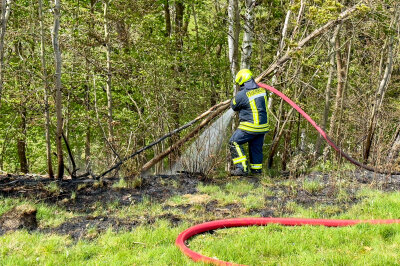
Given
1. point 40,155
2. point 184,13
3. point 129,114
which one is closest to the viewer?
point 129,114

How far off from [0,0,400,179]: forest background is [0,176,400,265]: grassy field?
1.08 metres

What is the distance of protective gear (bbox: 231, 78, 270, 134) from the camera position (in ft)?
22.9

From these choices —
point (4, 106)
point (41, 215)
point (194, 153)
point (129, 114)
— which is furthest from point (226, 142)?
point (4, 106)

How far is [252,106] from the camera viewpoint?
7.02 meters

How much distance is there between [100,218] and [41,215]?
70 centimetres

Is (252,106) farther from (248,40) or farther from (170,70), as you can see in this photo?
(170,70)

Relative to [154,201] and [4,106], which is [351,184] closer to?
[154,201]

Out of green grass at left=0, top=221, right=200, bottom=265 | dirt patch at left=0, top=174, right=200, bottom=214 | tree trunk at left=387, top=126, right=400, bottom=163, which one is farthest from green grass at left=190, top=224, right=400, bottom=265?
tree trunk at left=387, top=126, right=400, bottom=163

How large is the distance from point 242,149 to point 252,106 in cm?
82

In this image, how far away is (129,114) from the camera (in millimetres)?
12180

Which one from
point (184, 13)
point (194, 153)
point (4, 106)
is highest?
point (184, 13)

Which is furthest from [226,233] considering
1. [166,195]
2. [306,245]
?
[166,195]

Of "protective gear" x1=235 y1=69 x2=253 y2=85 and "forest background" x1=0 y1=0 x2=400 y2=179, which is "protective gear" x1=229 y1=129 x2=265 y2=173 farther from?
"protective gear" x1=235 y1=69 x2=253 y2=85

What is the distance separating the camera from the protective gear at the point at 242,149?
7.23 metres
